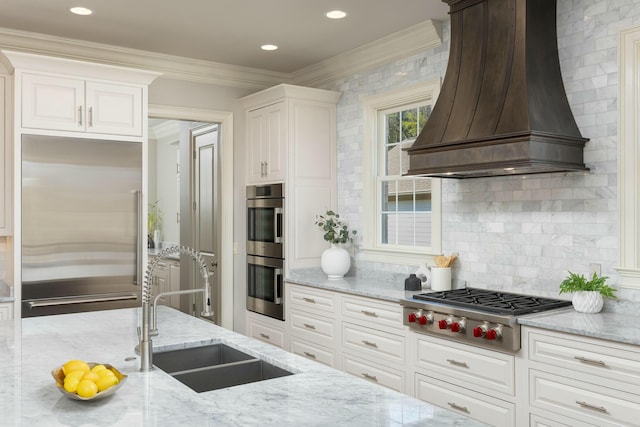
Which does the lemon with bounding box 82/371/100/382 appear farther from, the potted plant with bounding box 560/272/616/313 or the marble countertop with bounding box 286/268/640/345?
the potted plant with bounding box 560/272/616/313

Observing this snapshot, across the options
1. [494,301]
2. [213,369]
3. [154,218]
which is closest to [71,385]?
[213,369]

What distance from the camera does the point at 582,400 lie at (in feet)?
8.55

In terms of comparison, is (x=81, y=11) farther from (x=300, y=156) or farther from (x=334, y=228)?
(x=334, y=228)

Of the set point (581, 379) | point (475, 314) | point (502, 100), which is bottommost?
point (581, 379)

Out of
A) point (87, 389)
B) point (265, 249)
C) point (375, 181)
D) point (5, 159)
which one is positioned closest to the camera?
point (87, 389)

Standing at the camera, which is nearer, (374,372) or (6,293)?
(374,372)

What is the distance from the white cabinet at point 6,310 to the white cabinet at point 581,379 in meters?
3.26

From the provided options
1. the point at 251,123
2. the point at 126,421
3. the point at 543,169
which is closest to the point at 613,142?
the point at 543,169

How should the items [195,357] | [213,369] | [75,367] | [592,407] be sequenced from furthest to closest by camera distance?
[592,407] < [195,357] < [213,369] < [75,367]

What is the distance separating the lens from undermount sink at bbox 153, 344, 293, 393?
7.12ft

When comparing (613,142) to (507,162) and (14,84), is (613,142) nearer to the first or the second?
(507,162)

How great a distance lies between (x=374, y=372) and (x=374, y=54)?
2.46 m

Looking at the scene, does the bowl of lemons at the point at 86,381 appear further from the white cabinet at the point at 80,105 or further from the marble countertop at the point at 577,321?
the white cabinet at the point at 80,105

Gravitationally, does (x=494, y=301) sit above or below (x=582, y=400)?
above
